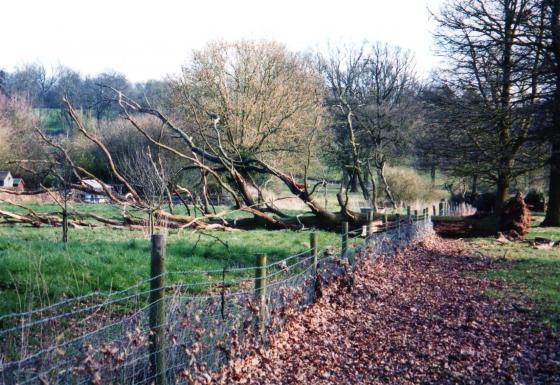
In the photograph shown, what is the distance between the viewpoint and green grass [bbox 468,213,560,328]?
370 inches

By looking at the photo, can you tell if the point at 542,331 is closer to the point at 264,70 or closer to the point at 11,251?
the point at 11,251

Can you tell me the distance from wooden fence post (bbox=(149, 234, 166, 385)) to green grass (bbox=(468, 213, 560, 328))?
6.20 metres

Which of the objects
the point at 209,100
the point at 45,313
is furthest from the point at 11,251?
the point at 209,100

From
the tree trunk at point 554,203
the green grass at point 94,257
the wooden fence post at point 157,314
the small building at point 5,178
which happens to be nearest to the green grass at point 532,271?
the tree trunk at point 554,203

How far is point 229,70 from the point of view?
29.8 meters

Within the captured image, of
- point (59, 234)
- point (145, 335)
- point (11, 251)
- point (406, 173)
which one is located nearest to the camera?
point (145, 335)

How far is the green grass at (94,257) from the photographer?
780 centimetres

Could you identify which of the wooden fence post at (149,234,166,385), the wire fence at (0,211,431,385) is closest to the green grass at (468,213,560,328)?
the wire fence at (0,211,431,385)

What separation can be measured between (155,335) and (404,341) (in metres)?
3.99

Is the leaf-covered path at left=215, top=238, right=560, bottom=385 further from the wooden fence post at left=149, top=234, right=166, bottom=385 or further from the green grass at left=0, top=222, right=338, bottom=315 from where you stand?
the green grass at left=0, top=222, right=338, bottom=315

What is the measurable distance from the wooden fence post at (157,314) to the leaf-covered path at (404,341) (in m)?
0.78

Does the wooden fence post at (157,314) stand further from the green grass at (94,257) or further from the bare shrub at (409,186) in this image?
the bare shrub at (409,186)

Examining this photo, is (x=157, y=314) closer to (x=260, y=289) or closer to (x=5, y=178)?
(x=260, y=289)

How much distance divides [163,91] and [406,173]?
1664 cm
